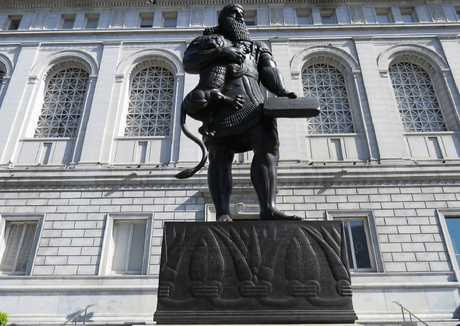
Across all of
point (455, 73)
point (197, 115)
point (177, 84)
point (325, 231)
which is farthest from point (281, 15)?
point (325, 231)

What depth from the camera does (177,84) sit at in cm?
1548

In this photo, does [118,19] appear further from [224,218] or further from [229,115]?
[224,218]

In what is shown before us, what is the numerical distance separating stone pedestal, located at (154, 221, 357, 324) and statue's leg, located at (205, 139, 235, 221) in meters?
0.65

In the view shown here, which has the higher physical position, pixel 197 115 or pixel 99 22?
pixel 99 22

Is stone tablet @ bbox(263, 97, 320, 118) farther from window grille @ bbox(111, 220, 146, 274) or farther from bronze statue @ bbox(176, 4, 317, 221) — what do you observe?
window grille @ bbox(111, 220, 146, 274)

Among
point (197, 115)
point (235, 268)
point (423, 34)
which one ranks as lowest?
point (235, 268)

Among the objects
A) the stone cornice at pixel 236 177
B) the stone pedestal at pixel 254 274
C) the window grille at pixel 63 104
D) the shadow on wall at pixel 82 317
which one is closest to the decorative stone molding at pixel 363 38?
the stone cornice at pixel 236 177

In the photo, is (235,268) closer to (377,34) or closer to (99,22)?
(377,34)

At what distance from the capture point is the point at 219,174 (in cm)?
432

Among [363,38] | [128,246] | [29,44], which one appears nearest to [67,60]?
[29,44]

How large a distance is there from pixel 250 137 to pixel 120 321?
9047 mm

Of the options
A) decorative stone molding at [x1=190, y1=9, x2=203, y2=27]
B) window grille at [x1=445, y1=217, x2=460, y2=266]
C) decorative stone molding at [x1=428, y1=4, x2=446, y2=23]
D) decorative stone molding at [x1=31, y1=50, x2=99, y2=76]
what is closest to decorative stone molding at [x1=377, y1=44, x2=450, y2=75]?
decorative stone molding at [x1=428, y1=4, x2=446, y2=23]

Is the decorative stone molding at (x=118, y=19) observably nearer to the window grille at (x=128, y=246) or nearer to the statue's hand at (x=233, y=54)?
the window grille at (x=128, y=246)

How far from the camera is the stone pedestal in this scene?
3225mm
